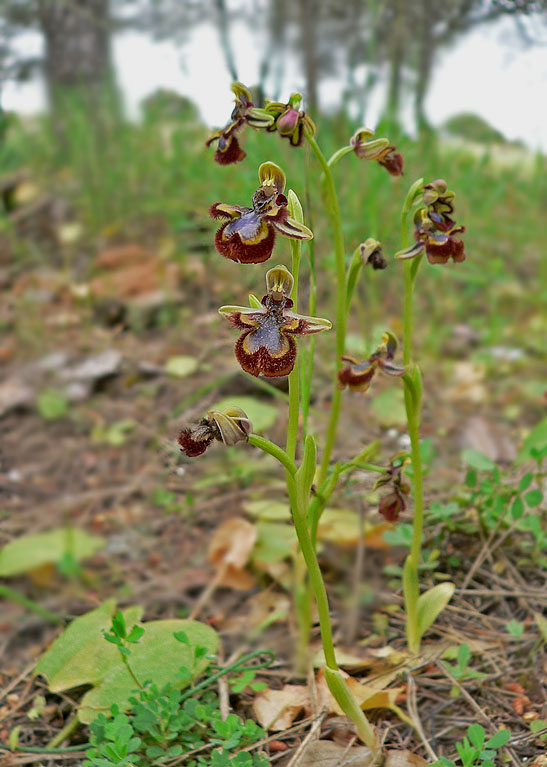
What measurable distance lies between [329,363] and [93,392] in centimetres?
98

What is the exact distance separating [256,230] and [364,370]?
31cm

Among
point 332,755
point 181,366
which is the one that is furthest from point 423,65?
point 332,755

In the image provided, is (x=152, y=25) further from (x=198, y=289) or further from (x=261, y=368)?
(x=261, y=368)

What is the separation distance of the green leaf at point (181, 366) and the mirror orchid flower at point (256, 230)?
Result: 1.60 m

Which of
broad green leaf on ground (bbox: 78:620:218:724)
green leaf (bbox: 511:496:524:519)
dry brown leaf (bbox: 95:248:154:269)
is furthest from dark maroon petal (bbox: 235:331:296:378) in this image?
dry brown leaf (bbox: 95:248:154:269)

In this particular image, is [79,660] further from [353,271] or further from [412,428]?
[353,271]

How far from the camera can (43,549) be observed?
1716 millimetres

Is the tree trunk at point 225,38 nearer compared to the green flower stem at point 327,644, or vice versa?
the green flower stem at point 327,644

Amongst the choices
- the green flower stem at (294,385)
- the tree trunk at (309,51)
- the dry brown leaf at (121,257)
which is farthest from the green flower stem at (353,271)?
the dry brown leaf at (121,257)

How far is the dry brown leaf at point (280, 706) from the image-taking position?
3.80 ft

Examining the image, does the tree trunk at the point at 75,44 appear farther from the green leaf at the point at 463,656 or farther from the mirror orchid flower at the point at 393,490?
the green leaf at the point at 463,656

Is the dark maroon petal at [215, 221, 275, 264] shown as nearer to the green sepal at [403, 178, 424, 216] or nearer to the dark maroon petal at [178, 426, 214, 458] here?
the dark maroon petal at [178, 426, 214, 458]

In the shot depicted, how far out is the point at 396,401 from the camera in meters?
2.23

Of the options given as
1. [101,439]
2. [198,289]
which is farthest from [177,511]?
[198,289]
